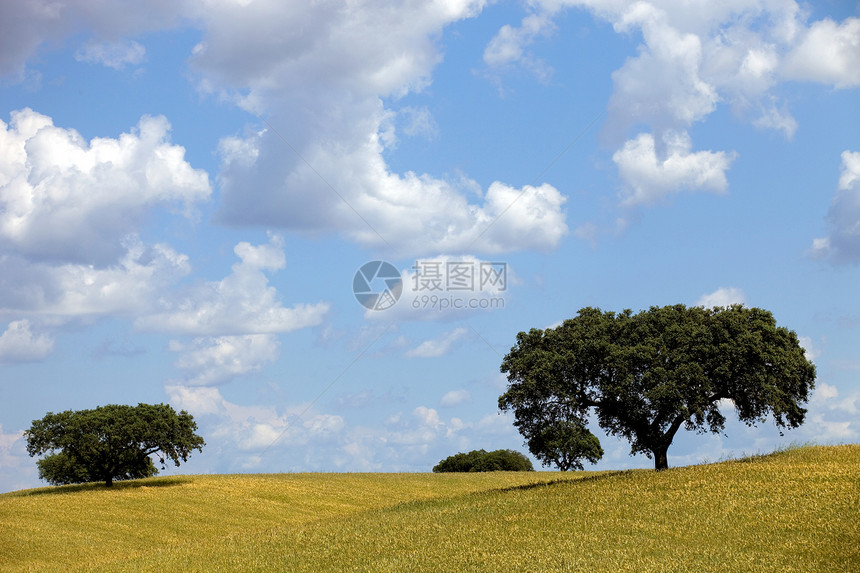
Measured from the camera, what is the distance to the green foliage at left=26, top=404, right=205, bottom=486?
2165 inches

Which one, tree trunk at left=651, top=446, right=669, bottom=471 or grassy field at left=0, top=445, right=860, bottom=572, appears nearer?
grassy field at left=0, top=445, right=860, bottom=572

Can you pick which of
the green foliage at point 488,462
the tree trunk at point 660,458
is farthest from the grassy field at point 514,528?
the green foliage at point 488,462

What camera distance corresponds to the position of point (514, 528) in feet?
97.8

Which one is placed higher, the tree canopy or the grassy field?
the tree canopy

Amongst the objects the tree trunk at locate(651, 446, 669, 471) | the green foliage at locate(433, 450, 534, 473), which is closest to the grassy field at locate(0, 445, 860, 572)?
the tree trunk at locate(651, 446, 669, 471)

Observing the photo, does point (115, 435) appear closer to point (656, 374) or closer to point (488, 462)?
point (656, 374)

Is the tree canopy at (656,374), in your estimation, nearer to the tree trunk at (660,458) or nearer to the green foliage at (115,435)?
the tree trunk at (660,458)

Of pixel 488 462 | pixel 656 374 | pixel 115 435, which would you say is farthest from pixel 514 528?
pixel 488 462

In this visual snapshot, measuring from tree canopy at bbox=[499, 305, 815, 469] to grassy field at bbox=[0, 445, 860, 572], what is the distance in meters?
3.29

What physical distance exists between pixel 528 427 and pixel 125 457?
3256 centimetres

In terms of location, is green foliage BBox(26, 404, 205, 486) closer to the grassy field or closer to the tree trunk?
the grassy field

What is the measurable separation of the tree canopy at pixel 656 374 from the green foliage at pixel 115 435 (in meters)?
26.7

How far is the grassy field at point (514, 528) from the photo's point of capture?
78.6ft

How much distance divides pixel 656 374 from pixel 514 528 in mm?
15578
